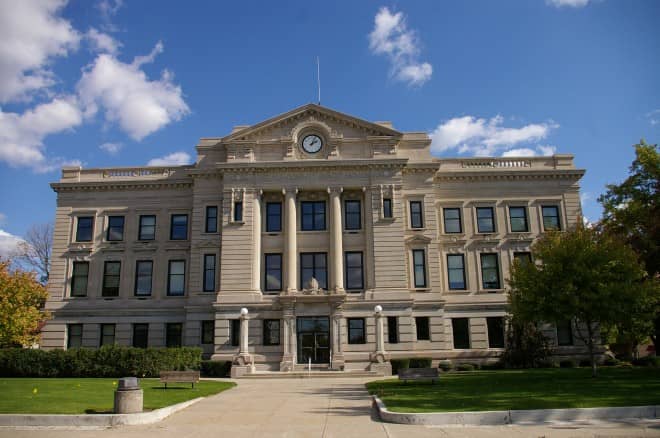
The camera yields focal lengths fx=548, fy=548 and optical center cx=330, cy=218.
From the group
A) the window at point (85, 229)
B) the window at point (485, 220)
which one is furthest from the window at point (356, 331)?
the window at point (85, 229)

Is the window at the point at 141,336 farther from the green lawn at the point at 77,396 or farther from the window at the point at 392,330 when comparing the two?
the window at the point at 392,330

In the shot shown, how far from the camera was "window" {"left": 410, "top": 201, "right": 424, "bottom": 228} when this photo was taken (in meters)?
41.8

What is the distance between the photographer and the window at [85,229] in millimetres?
44062

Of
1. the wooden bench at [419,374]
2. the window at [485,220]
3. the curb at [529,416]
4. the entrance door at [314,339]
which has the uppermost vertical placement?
the window at [485,220]

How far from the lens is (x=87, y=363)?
32.8 m

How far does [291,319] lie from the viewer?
38219 mm

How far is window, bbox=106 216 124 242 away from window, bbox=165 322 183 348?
326 inches

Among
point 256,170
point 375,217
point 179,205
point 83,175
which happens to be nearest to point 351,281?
point 375,217

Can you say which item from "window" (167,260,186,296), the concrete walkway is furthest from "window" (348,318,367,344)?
the concrete walkway

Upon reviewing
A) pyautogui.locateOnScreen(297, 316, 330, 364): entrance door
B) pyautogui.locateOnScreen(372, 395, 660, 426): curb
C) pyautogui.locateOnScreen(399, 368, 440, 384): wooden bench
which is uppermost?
pyautogui.locateOnScreen(297, 316, 330, 364): entrance door

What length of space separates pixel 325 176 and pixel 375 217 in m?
4.87

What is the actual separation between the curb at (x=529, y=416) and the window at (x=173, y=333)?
30.5m

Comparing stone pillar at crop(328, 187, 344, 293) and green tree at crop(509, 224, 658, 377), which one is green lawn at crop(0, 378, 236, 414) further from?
green tree at crop(509, 224, 658, 377)

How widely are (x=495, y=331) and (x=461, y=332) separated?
2.54 metres
